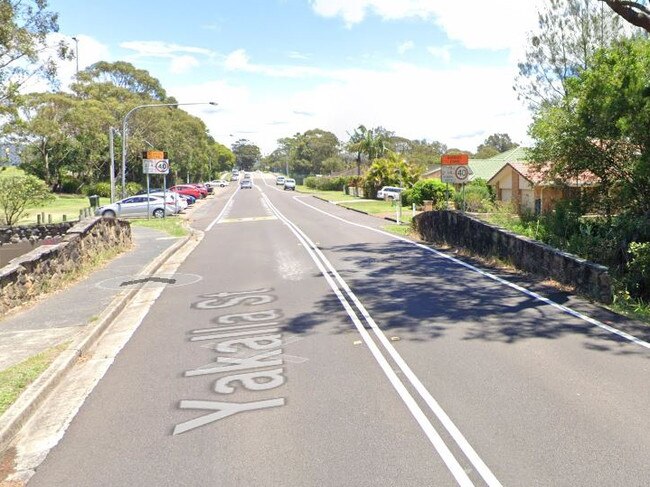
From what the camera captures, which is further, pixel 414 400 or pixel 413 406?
pixel 414 400

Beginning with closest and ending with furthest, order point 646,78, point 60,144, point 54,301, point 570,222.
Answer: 1. point 54,301
2. point 646,78
3. point 570,222
4. point 60,144

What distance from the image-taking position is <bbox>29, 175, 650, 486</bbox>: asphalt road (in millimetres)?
4617

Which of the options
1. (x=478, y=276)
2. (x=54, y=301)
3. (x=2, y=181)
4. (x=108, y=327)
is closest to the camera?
(x=108, y=327)

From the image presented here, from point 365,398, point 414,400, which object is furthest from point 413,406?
point 365,398

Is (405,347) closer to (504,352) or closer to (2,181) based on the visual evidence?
(504,352)

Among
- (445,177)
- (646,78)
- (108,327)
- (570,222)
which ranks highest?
(646,78)

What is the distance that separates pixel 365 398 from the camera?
6004 mm

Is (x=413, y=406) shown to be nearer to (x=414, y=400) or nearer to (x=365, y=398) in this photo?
(x=414, y=400)

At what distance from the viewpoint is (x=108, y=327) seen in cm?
934

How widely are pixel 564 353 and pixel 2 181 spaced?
97.6 feet

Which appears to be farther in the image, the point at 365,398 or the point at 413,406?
the point at 365,398

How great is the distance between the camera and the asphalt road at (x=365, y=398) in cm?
462

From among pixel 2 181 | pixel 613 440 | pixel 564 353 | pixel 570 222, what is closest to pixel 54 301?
pixel 564 353

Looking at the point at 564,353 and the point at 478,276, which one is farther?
the point at 478,276
